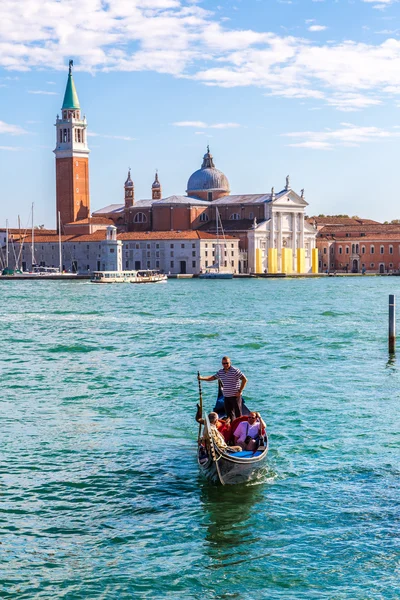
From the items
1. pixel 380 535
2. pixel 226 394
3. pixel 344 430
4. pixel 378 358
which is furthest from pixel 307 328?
pixel 380 535

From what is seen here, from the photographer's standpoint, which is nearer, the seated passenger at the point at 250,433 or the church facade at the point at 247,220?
the seated passenger at the point at 250,433

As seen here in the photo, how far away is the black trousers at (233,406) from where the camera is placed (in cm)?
→ 1129

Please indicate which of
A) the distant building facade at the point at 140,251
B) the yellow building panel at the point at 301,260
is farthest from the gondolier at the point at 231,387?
the yellow building panel at the point at 301,260

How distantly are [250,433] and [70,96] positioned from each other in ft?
272

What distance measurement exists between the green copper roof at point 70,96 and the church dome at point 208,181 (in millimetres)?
13388

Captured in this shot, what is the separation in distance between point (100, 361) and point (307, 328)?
34.6ft

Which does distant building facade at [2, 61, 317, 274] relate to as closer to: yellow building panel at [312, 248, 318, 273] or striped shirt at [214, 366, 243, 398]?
yellow building panel at [312, 248, 318, 273]

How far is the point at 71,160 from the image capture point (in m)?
89.6

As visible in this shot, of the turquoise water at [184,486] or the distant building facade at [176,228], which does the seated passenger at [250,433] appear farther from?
the distant building facade at [176,228]

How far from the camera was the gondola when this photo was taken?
32.9ft

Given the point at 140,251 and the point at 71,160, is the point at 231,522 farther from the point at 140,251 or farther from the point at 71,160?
the point at 71,160

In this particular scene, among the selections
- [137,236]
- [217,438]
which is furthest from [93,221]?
[217,438]

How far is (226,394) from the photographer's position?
1128 cm

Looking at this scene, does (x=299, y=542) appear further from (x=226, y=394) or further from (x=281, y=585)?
(x=226, y=394)
